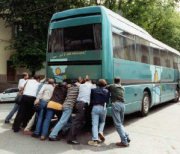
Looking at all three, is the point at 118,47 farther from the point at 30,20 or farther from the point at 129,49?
the point at 30,20

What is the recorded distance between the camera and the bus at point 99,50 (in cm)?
1036

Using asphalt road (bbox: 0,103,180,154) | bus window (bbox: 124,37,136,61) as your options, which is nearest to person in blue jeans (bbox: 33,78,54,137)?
asphalt road (bbox: 0,103,180,154)

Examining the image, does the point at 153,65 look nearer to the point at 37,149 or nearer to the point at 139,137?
the point at 139,137

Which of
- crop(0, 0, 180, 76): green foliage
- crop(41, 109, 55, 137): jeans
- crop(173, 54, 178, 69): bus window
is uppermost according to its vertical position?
crop(0, 0, 180, 76): green foliage

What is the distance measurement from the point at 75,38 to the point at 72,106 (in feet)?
8.37

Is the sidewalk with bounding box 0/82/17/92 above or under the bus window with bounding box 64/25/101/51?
under

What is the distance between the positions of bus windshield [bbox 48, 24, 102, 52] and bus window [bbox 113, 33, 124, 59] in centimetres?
60

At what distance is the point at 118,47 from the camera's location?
10992mm

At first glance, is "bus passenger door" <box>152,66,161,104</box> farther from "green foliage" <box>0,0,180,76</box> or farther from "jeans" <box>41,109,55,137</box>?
"green foliage" <box>0,0,180,76</box>

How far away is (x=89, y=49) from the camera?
10539mm

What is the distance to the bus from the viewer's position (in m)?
10.4

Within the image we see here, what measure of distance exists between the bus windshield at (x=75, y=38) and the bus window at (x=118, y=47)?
0.60m

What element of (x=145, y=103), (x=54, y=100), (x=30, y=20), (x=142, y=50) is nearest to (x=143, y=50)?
(x=142, y=50)

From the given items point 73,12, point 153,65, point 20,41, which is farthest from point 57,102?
point 20,41
